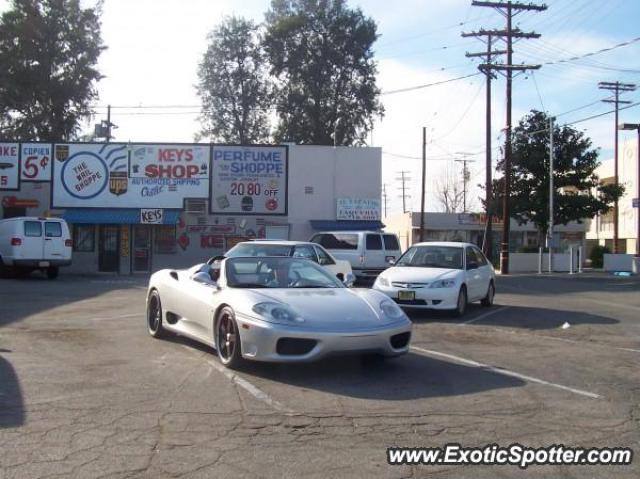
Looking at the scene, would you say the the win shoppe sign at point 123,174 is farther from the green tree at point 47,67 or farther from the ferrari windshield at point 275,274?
the ferrari windshield at point 275,274

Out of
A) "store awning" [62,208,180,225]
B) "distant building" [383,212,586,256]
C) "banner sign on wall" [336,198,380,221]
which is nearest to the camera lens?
"store awning" [62,208,180,225]

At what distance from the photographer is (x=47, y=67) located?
155ft

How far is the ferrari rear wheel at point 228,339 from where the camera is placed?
760 cm

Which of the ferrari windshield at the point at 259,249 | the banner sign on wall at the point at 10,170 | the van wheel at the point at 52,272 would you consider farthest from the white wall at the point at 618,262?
the banner sign on wall at the point at 10,170

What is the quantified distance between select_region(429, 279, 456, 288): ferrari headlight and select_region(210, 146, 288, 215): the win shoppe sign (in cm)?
1867

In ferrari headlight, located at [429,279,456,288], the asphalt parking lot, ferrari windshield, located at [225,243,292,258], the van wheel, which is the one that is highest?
ferrari windshield, located at [225,243,292,258]

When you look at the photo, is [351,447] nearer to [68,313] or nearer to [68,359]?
[68,359]

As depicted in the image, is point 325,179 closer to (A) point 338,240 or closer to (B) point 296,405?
(A) point 338,240

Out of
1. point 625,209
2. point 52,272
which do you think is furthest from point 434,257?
point 625,209

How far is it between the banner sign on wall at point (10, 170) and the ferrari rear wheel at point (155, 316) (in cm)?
2330

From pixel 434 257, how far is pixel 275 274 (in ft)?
20.9

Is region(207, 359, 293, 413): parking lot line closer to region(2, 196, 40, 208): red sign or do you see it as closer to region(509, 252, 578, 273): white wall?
region(2, 196, 40, 208): red sign

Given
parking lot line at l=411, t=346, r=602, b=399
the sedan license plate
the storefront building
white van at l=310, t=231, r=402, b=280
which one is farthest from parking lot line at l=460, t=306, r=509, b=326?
the storefront building

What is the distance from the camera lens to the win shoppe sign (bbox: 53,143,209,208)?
101ft
